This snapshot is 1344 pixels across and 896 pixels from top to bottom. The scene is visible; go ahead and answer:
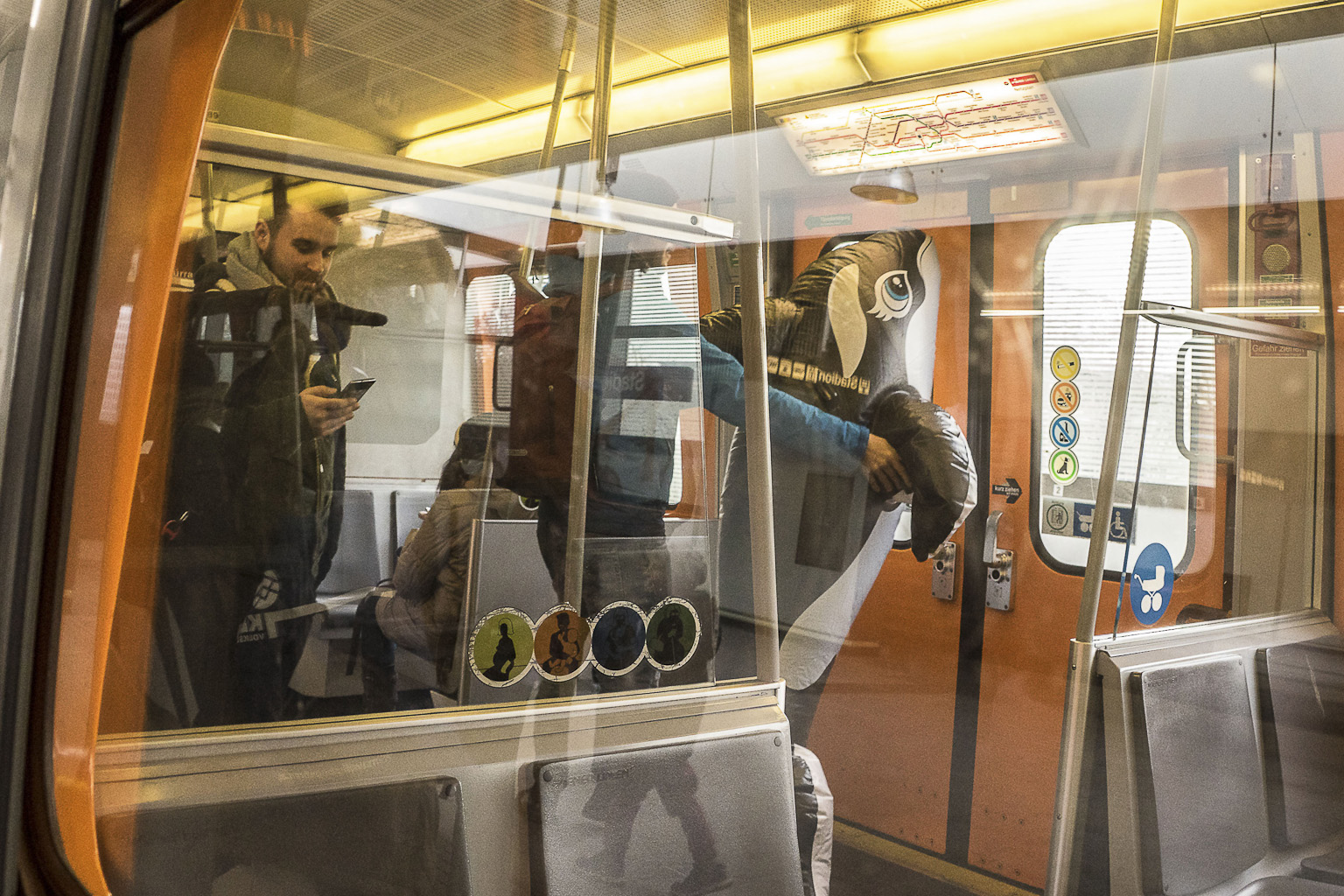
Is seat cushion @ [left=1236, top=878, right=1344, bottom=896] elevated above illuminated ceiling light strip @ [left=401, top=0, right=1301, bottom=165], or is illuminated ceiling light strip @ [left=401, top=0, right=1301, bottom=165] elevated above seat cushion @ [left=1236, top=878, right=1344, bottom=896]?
illuminated ceiling light strip @ [left=401, top=0, right=1301, bottom=165]

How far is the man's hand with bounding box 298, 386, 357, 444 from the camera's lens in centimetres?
93

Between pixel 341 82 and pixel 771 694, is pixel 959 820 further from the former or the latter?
pixel 341 82

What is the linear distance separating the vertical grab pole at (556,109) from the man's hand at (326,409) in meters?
0.23

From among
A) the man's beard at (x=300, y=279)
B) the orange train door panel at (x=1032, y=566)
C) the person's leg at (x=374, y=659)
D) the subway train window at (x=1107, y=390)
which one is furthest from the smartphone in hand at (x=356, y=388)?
the subway train window at (x=1107, y=390)

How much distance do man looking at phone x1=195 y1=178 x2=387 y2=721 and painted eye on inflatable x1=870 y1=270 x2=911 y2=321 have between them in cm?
59

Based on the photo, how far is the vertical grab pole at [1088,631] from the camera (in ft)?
3.16

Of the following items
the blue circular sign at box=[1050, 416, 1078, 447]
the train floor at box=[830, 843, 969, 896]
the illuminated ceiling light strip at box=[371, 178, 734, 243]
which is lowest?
the train floor at box=[830, 843, 969, 896]

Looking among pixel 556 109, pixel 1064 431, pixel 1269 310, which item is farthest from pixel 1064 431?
pixel 556 109

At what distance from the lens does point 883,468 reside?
1010 millimetres

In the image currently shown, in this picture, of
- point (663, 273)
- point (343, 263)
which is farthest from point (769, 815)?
point (343, 263)

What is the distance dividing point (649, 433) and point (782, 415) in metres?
0.16

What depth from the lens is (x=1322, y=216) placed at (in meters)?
0.67

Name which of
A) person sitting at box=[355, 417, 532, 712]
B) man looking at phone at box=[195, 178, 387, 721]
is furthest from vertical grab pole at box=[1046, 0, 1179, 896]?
man looking at phone at box=[195, 178, 387, 721]

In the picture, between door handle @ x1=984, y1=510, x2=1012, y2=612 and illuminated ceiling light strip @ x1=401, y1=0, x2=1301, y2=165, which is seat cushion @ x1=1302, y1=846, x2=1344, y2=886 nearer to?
door handle @ x1=984, y1=510, x2=1012, y2=612
